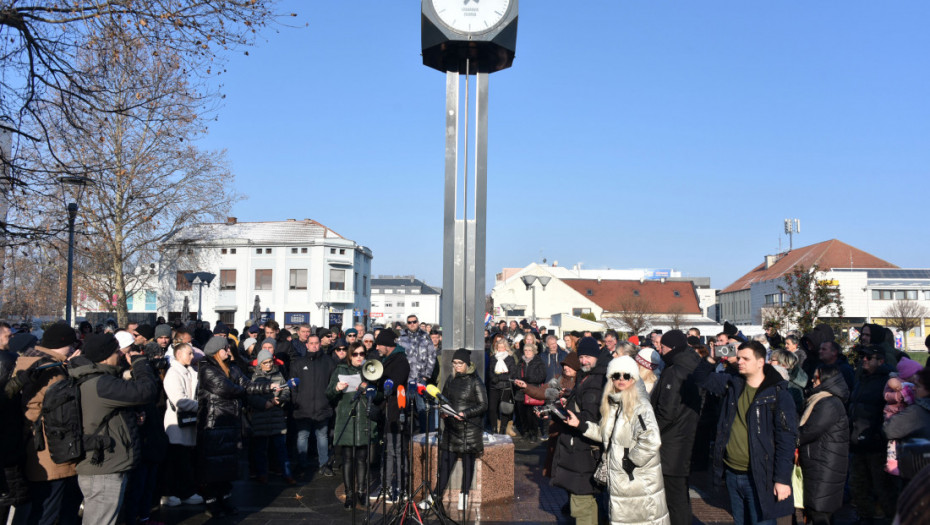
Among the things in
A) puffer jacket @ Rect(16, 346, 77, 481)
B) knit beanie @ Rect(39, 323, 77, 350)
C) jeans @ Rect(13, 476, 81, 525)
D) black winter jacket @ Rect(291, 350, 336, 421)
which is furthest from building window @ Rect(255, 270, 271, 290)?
puffer jacket @ Rect(16, 346, 77, 481)

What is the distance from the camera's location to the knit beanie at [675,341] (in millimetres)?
7230

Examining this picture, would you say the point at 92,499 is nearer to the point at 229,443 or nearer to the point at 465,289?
the point at 229,443

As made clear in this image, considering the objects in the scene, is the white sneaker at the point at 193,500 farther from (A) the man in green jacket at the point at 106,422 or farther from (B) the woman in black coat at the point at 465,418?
(B) the woman in black coat at the point at 465,418

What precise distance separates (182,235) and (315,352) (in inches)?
1176

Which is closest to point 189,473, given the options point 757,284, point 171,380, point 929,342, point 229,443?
point 229,443

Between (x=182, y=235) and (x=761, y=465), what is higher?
(x=182, y=235)

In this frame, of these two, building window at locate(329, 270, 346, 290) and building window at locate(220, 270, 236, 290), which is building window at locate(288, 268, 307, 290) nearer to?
building window at locate(329, 270, 346, 290)

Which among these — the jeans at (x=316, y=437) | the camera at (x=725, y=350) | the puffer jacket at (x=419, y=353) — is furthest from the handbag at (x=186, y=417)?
the camera at (x=725, y=350)

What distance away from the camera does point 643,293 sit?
81562 millimetres

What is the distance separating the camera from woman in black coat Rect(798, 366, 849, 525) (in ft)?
20.0

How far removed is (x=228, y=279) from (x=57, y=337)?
50117mm

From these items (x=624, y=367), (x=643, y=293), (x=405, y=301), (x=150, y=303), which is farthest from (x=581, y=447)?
(x=405, y=301)

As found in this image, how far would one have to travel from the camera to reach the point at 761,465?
18.0ft

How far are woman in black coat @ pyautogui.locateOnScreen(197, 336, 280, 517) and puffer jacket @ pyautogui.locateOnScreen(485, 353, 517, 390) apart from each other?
6.77 m
